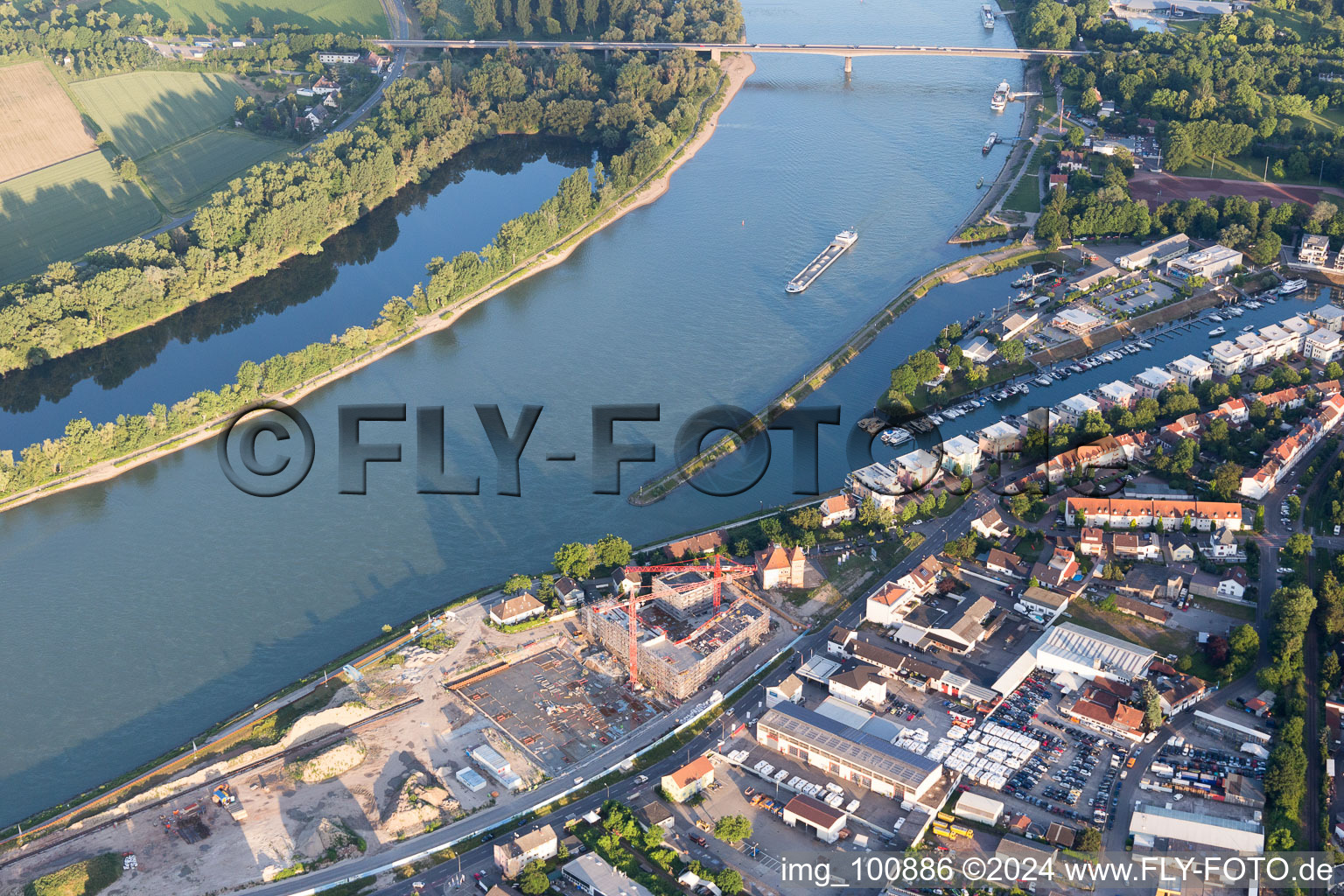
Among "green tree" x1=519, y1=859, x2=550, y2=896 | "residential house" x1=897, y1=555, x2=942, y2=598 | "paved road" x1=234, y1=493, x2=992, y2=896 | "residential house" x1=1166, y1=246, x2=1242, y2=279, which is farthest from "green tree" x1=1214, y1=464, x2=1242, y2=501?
"green tree" x1=519, y1=859, x2=550, y2=896

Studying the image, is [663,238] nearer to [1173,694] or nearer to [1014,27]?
[1173,694]

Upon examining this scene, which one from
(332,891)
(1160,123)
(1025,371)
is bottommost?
(332,891)

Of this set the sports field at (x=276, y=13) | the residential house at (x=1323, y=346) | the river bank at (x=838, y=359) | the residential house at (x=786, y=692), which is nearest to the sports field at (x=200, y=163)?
the sports field at (x=276, y=13)

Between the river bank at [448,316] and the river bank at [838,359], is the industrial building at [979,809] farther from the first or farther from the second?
the river bank at [448,316]

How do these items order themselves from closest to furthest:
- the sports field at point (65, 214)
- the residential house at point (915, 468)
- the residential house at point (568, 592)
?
the residential house at point (568, 592) → the residential house at point (915, 468) → the sports field at point (65, 214)

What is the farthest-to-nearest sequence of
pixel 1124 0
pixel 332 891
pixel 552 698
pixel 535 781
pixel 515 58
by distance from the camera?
pixel 1124 0 → pixel 515 58 → pixel 552 698 → pixel 535 781 → pixel 332 891

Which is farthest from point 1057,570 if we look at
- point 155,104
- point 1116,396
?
point 155,104

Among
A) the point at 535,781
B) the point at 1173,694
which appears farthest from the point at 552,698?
the point at 1173,694
